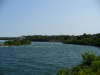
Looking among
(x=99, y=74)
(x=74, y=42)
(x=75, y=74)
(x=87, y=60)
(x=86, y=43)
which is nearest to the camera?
(x=99, y=74)

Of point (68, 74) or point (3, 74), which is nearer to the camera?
point (68, 74)

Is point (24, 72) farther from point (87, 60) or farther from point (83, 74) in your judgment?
point (83, 74)

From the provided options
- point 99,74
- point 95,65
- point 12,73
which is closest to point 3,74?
point 12,73

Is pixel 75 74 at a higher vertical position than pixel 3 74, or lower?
higher

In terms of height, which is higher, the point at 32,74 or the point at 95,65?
the point at 95,65

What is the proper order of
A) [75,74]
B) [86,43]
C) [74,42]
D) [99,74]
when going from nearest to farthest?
1. [99,74]
2. [75,74]
3. [86,43]
4. [74,42]

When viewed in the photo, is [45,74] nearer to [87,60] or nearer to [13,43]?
[87,60]

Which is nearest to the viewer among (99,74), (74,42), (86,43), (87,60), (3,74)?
(99,74)

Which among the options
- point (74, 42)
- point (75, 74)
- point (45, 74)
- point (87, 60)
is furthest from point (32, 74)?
point (74, 42)

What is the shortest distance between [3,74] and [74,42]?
127898mm

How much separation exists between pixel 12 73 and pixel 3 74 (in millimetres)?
1277

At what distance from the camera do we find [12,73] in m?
26.1

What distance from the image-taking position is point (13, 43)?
127m

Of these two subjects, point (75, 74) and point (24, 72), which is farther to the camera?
point (24, 72)
